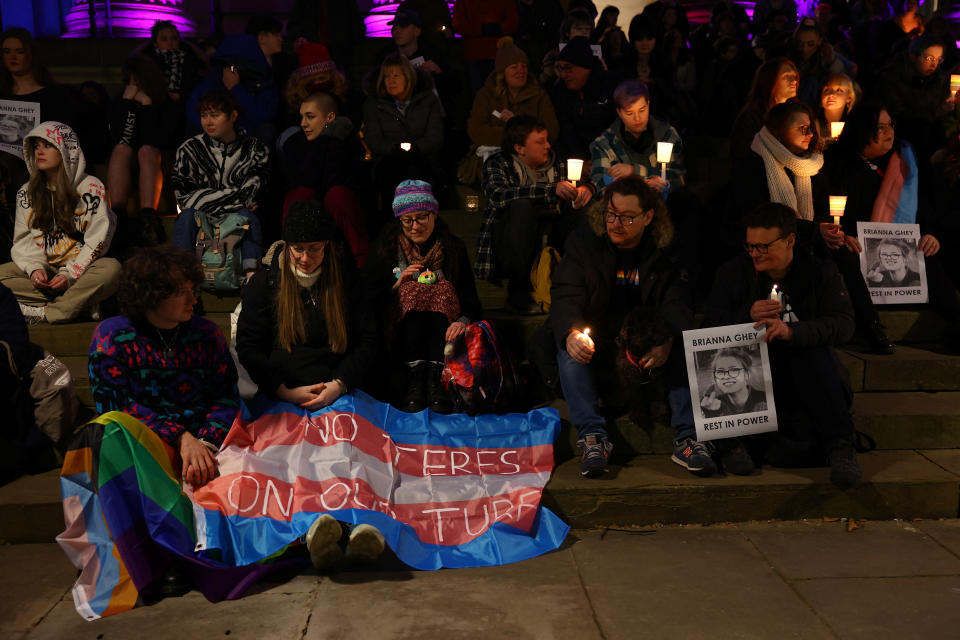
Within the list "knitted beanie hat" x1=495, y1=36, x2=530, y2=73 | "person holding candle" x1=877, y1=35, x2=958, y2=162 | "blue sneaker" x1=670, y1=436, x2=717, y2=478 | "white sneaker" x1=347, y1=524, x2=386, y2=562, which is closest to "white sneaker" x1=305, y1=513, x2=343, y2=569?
"white sneaker" x1=347, y1=524, x2=386, y2=562

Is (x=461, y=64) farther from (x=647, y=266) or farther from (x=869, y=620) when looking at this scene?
(x=869, y=620)

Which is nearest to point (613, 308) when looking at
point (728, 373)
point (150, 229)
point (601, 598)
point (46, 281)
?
point (728, 373)

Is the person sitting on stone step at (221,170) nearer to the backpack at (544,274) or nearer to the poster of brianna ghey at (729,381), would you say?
the backpack at (544,274)

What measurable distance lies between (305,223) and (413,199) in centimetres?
81

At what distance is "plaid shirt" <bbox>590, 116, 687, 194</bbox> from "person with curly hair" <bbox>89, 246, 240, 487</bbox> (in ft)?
9.45

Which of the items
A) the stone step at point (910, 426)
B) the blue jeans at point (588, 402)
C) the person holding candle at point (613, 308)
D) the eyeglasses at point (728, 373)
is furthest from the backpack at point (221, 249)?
the stone step at point (910, 426)

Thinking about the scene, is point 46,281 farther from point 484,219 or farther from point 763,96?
point 763,96

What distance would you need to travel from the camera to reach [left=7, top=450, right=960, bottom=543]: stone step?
4336 millimetres

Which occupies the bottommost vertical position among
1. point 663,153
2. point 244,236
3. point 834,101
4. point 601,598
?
point 601,598

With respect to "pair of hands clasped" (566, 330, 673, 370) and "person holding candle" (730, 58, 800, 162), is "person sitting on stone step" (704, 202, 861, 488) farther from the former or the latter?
"person holding candle" (730, 58, 800, 162)

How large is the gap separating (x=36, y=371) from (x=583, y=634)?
2.93 m

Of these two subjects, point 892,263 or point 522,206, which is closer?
point 522,206

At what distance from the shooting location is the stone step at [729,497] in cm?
434

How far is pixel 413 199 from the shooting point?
504 centimetres
